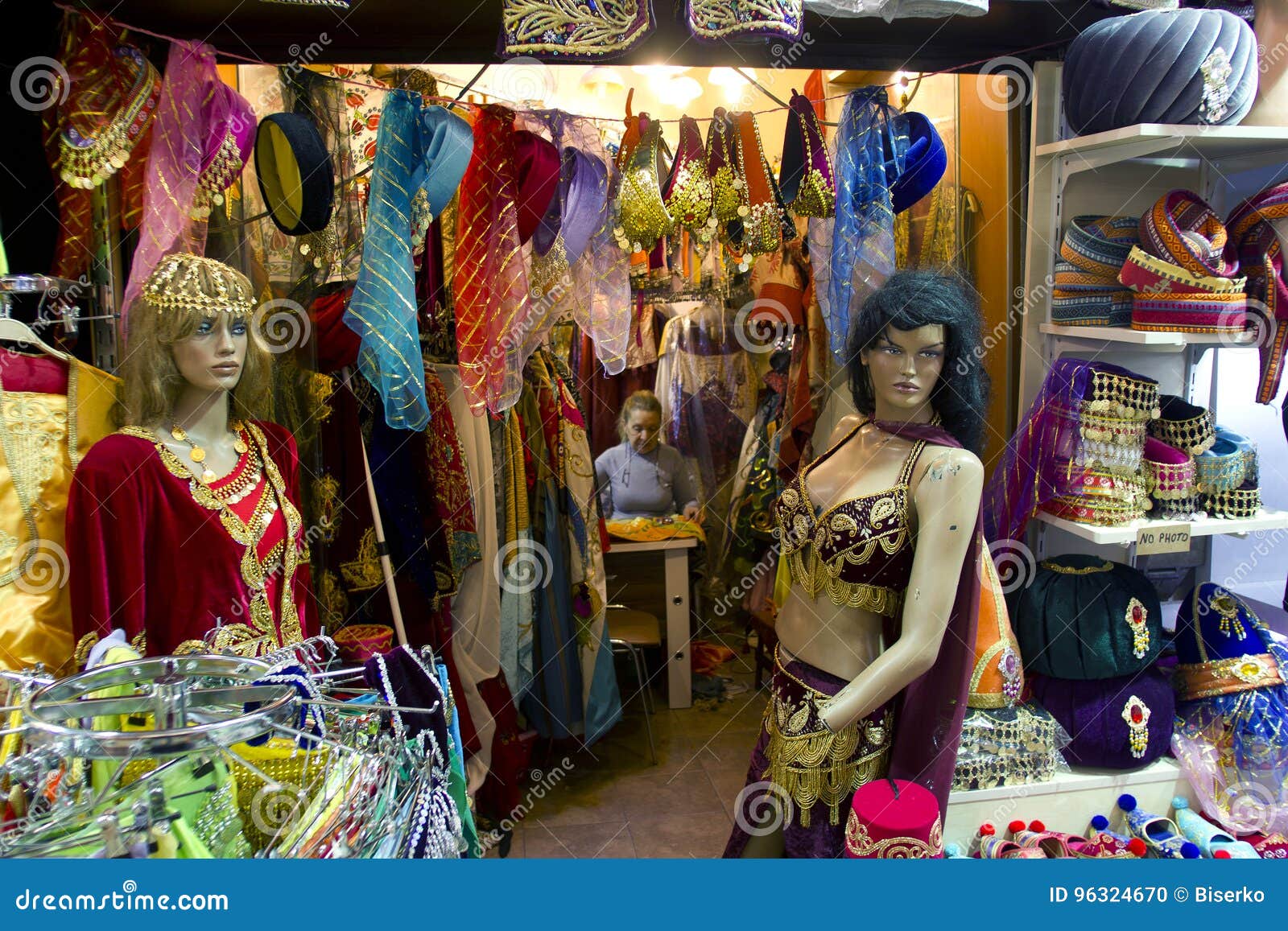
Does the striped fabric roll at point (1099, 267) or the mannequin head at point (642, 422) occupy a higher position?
the striped fabric roll at point (1099, 267)

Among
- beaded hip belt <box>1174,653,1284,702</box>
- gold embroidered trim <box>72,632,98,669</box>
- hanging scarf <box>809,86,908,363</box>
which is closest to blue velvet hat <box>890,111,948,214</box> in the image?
hanging scarf <box>809,86,908,363</box>

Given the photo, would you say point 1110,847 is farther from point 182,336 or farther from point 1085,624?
point 182,336

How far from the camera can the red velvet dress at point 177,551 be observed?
1.52 m

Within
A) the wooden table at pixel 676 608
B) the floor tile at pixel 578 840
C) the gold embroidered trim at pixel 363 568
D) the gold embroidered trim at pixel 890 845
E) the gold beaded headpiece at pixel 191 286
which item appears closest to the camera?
the gold embroidered trim at pixel 890 845

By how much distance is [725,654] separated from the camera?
4.33 meters

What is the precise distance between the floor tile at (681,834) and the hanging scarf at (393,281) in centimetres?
162

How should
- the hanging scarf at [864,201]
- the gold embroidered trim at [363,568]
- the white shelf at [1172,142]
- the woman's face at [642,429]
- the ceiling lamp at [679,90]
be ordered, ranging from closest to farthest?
1. the white shelf at [1172,142]
2. the hanging scarf at [864,201]
3. the gold embroidered trim at [363,568]
4. the woman's face at [642,429]
5. the ceiling lamp at [679,90]

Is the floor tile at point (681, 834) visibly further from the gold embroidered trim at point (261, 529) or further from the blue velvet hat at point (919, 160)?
the blue velvet hat at point (919, 160)

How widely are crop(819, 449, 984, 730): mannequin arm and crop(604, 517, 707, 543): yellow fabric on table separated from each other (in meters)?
2.08

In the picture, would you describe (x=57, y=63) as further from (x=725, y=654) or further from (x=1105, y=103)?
(x=725, y=654)

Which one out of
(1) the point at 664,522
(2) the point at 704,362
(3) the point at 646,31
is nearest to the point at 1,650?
(3) the point at 646,31

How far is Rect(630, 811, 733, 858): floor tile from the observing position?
2.85 m

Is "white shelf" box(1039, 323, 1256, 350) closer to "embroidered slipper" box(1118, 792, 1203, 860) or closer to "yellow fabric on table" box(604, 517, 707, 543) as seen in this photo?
"embroidered slipper" box(1118, 792, 1203, 860)

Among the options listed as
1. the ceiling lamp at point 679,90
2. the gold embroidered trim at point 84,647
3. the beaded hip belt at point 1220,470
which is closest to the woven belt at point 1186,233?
the beaded hip belt at point 1220,470
